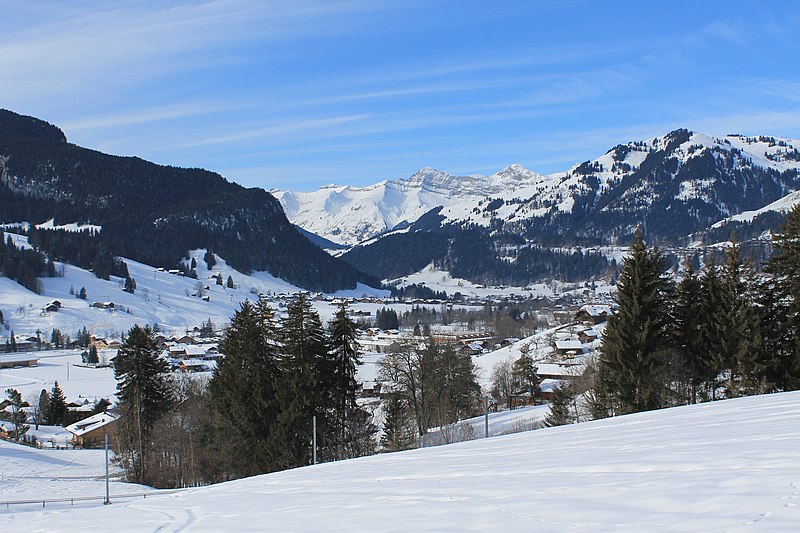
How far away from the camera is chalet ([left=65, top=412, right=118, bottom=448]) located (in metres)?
45.8

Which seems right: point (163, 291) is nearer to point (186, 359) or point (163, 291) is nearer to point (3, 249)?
point (3, 249)

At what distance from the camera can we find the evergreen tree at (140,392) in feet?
103

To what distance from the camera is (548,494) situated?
728 cm

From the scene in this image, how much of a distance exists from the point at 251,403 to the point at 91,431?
2720cm

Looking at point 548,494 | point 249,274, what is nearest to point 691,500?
point 548,494

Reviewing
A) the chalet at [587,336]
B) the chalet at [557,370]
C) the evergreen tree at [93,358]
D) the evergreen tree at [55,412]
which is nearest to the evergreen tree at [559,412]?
the chalet at [557,370]

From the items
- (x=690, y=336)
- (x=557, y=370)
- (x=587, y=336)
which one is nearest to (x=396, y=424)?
(x=690, y=336)

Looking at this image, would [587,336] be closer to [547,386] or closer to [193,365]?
[547,386]

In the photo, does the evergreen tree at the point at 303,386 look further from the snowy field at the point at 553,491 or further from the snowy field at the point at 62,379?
the snowy field at the point at 62,379

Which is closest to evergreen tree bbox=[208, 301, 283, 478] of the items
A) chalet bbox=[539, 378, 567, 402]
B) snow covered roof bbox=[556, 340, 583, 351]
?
chalet bbox=[539, 378, 567, 402]

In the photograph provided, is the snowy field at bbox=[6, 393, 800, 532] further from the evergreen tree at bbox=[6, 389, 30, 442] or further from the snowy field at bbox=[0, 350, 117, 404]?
the snowy field at bbox=[0, 350, 117, 404]

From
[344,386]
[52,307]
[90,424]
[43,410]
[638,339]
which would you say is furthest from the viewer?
[52,307]

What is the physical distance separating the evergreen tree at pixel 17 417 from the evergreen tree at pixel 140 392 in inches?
741

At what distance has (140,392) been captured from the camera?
31.6 meters
